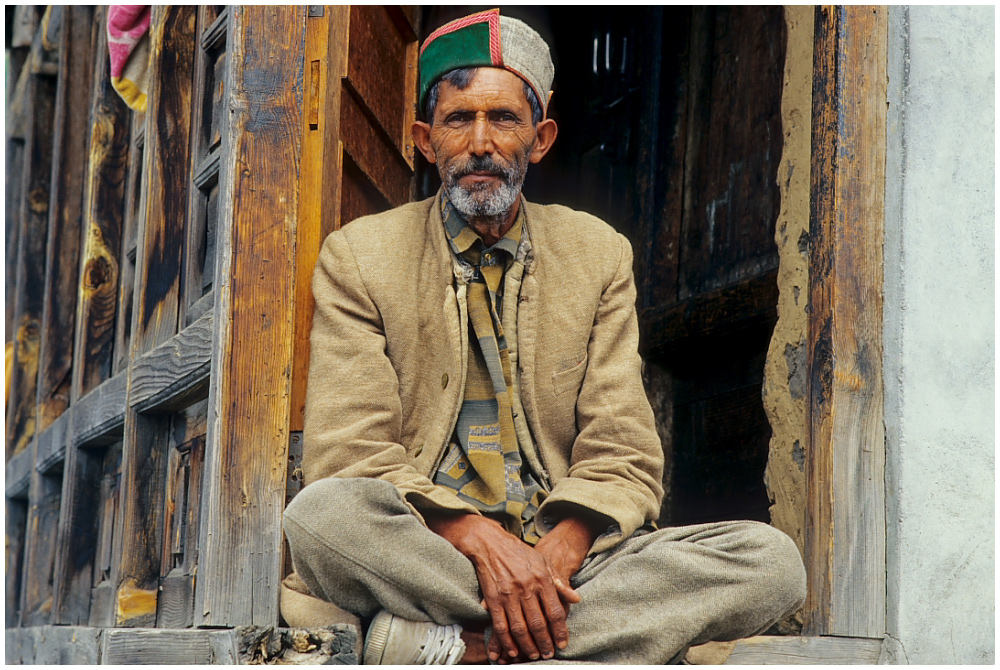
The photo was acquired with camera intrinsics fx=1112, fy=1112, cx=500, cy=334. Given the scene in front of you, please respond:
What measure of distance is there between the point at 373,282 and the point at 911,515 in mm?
1403

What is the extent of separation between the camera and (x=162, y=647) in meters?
2.40

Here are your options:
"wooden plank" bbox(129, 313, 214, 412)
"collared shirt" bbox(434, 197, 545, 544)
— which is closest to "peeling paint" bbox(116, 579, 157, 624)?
"wooden plank" bbox(129, 313, 214, 412)

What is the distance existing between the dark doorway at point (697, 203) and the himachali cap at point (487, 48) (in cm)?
133

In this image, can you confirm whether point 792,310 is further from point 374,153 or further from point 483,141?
point 374,153

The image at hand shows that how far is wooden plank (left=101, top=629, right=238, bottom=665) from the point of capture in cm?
239

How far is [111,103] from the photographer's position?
4.41m

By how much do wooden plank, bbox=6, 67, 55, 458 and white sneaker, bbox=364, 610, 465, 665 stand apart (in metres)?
3.66

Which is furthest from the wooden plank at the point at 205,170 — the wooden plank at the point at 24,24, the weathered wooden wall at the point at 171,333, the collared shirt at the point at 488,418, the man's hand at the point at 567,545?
the wooden plank at the point at 24,24

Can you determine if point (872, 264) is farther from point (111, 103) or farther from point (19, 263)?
point (19, 263)

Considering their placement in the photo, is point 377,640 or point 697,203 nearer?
point 377,640

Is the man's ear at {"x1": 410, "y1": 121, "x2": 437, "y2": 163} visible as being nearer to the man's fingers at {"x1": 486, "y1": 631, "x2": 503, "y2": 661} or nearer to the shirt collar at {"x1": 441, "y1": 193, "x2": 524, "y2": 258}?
the shirt collar at {"x1": 441, "y1": 193, "x2": 524, "y2": 258}

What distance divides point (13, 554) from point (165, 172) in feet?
9.31

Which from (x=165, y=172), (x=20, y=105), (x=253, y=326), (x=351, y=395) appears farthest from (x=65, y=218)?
(x=351, y=395)

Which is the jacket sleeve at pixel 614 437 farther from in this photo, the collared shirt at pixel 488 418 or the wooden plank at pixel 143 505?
the wooden plank at pixel 143 505
